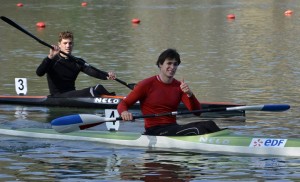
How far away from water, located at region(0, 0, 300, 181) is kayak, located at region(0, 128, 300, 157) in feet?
0.50

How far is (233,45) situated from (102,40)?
17.8 feet

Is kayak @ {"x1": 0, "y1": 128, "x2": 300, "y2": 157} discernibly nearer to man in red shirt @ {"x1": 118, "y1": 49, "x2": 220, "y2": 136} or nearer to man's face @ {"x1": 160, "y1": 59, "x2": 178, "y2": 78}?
man in red shirt @ {"x1": 118, "y1": 49, "x2": 220, "y2": 136}

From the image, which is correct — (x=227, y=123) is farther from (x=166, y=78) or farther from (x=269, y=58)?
(x=269, y=58)

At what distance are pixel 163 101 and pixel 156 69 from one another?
1244cm

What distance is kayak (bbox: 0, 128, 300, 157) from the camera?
43.5 ft

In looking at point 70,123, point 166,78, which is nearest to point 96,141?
point 70,123

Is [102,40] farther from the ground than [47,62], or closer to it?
farther from the ground

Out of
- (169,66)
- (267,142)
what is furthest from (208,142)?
(169,66)

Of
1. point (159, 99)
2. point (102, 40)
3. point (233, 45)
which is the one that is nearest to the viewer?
point (159, 99)

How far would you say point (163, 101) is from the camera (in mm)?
13734

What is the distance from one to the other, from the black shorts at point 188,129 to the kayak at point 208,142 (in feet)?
0.19

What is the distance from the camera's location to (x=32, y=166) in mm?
12906

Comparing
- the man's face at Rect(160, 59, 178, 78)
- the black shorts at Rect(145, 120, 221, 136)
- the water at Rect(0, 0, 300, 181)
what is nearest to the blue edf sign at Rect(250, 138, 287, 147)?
the water at Rect(0, 0, 300, 181)

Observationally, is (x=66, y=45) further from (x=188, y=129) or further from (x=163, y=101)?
(x=188, y=129)
